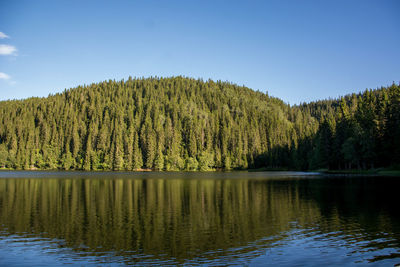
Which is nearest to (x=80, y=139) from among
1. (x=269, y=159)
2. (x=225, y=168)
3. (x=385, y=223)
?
(x=225, y=168)

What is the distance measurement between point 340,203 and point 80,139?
18066 centimetres

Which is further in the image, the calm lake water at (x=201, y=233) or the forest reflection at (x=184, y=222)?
the forest reflection at (x=184, y=222)

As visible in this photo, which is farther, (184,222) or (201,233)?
(184,222)

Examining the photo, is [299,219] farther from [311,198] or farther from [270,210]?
[311,198]

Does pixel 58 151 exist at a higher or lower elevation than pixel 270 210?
higher

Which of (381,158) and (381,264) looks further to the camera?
(381,158)

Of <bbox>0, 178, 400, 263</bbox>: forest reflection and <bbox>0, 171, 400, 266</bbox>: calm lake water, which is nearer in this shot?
<bbox>0, 171, 400, 266</bbox>: calm lake water

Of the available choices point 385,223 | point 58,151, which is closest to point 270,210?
point 385,223

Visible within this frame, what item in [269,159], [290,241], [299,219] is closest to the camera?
[290,241]

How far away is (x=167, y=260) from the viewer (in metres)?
16.5

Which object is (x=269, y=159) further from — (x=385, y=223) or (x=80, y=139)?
(x=385, y=223)

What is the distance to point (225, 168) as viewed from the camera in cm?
17838

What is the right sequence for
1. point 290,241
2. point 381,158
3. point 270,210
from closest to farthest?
1. point 290,241
2. point 270,210
3. point 381,158

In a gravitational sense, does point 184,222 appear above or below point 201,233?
above
